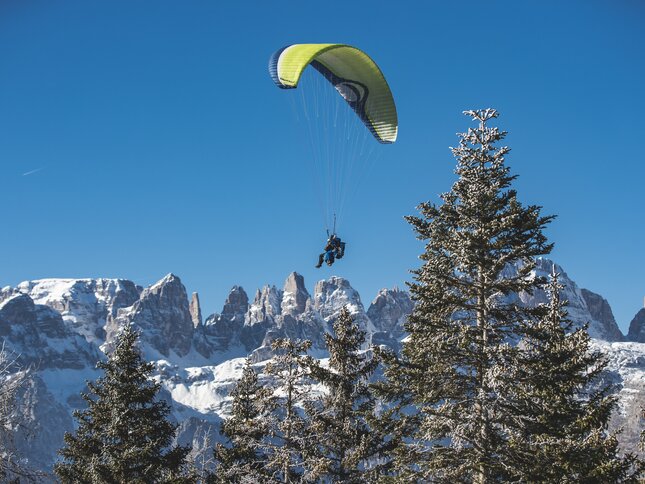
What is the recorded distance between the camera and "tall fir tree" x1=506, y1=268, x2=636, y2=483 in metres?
13.6

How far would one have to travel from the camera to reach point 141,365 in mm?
19625

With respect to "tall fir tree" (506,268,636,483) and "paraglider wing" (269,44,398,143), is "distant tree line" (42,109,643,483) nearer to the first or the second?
"tall fir tree" (506,268,636,483)

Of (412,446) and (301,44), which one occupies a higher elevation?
(301,44)

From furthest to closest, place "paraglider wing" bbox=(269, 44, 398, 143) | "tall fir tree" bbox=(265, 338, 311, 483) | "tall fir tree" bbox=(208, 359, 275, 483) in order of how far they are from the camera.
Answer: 1. "paraglider wing" bbox=(269, 44, 398, 143)
2. "tall fir tree" bbox=(208, 359, 275, 483)
3. "tall fir tree" bbox=(265, 338, 311, 483)

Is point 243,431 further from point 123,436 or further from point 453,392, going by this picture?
point 453,392

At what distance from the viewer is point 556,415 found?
16422mm

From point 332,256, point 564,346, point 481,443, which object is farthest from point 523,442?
point 332,256

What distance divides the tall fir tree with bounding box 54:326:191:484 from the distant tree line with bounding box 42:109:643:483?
0.04m

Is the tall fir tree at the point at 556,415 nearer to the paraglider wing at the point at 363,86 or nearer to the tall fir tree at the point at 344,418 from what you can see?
the tall fir tree at the point at 344,418

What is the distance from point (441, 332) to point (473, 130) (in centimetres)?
551

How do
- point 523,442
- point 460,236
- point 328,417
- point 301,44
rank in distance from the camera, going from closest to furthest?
point 523,442 < point 460,236 < point 328,417 < point 301,44

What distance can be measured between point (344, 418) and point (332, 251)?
547 cm

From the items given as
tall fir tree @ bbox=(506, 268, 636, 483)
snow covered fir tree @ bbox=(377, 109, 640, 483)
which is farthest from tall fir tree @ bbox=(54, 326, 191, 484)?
tall fir tree @ bbox=(506, 268, 636, 483)

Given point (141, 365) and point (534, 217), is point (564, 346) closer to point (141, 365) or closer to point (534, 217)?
point (534, 217)
